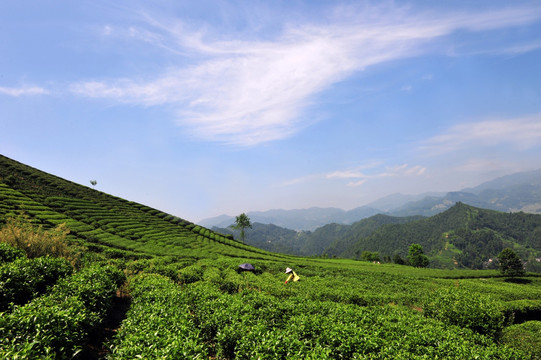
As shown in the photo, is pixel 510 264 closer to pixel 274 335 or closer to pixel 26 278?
pixel 274 335

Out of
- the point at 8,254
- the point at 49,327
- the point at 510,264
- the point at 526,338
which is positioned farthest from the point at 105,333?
the point at 510,264

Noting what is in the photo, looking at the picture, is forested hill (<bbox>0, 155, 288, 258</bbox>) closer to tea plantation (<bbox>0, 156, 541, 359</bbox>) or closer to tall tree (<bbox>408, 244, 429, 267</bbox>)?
tea plantation (<bbox>0, 156, 541, 359</bbox>)

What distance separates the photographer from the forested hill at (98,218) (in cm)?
3684

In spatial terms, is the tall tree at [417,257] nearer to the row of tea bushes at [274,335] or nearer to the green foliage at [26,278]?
the row of tea bushes at [274,335]

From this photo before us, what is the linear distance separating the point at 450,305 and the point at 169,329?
675 inches

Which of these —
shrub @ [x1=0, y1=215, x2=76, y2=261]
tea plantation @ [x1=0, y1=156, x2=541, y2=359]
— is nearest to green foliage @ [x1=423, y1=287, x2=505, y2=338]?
tea plantation @ [x1=0, y1=156, x2=541, y2=359]

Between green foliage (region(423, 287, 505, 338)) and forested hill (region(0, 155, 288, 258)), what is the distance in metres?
33.0

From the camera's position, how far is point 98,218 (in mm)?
48844

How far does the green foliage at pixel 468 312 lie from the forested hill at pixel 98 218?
3300 centimetres

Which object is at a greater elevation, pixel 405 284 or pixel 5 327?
pixel 5 327

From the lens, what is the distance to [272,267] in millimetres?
37438

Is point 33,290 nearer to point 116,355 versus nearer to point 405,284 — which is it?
point 116,355

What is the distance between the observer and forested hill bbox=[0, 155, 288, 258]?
36.8 m

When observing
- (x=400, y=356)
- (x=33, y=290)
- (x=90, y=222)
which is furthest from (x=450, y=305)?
(x=90, y=222)
